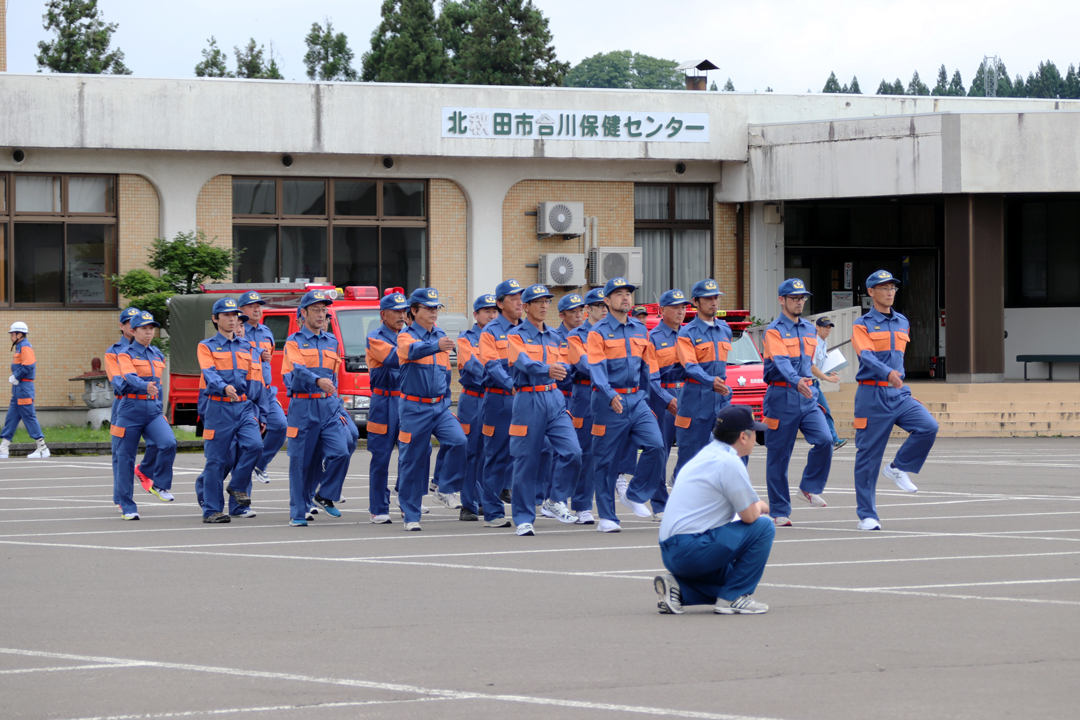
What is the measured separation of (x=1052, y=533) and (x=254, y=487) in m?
9.45

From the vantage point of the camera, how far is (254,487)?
17.2 metres

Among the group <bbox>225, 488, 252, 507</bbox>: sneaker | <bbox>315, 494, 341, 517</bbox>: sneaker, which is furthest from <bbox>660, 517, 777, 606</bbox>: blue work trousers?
<bbox>225, 488, 252, 507</bbox>: sneaker

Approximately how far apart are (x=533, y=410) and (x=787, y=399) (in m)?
2.39

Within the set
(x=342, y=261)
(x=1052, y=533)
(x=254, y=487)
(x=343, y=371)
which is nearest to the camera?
(x=1052, y=533)

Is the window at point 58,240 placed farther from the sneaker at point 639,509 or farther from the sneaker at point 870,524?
the sneaker at point 870,524

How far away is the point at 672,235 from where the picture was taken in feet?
110

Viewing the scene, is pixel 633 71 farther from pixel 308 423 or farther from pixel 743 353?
pixel 308 423

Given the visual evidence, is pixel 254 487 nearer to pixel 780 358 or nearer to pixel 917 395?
pixel 780 358

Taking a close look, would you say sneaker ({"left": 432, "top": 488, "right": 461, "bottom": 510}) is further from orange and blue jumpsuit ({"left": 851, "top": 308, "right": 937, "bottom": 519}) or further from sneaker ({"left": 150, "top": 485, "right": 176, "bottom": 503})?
orange and blue jumpsuit ({"left": 851, "top": 308, "right": 937, "bottom": 519})

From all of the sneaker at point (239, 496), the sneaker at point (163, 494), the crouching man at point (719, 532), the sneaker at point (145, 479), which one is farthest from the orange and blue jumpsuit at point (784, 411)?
the sneaker at point (145, 479)

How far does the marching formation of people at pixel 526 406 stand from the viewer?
1243 centimetres

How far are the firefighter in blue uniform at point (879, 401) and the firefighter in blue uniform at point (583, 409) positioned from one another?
240cm

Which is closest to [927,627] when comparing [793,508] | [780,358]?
[780,358]

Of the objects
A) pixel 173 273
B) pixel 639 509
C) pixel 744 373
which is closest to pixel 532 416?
pixel 639 509
